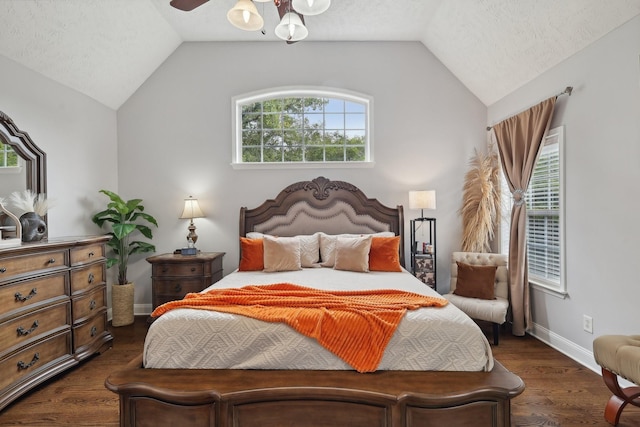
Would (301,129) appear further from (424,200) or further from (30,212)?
(30,212)

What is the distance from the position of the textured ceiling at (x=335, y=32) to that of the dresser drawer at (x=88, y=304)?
2.18 meters

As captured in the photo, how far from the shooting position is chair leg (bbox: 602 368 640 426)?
83.1 inches

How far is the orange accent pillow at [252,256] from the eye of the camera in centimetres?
367

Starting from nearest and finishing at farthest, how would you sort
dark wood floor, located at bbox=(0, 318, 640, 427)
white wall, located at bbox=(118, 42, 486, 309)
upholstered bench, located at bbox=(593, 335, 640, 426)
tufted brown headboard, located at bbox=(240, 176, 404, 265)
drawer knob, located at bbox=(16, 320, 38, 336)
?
upholstered bench, located at bbox=(593, 335, 640, 426) < dark wood floor, located at bbox=(0, 318, 640, 427) < drawer knob, located at bbox=(16, 320, 38, 336) < tufted brown headboard, located at bbox=(240, 176, 404, 265) < white wall, located at bbox=(118, 42, 486, 309)

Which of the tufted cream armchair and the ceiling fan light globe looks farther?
the tufted cream armchair

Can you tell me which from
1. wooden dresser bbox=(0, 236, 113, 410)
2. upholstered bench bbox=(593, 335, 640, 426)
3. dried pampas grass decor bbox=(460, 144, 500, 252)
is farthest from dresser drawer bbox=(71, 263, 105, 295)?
dried pampas grass decor bbox=(460, 144, 500, 252)

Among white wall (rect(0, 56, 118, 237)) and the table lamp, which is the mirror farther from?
the table lamp

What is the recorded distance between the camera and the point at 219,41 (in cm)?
444

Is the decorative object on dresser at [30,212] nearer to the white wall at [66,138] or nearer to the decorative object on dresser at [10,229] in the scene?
the decorative object on dresser at [10,229]

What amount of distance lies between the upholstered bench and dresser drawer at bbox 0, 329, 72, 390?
12.8ft

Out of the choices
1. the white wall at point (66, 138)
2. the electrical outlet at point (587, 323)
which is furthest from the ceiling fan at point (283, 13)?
the electrical outlet at point (587, 323)

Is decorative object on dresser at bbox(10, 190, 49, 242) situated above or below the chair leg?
above

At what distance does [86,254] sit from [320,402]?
2604mm

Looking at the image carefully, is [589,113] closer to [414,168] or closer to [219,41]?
[414,168]
